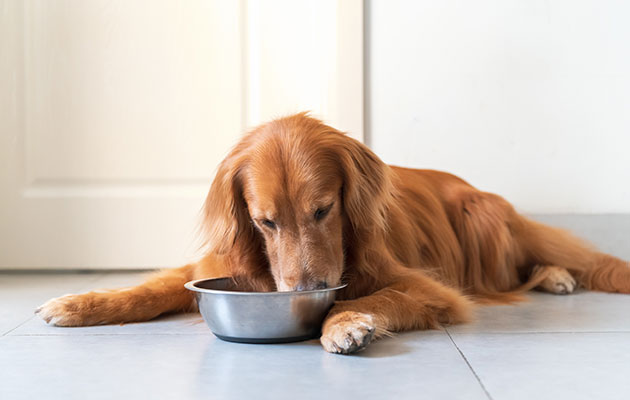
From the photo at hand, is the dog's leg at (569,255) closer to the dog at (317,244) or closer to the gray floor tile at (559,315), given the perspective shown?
the gray floor tile at (559,315)

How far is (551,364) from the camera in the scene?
Result: 165cm

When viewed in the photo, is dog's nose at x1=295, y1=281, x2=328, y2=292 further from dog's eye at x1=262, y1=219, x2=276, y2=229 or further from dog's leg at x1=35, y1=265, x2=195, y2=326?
dog's leg at x1=35, y1=265, x2=195, y2=326

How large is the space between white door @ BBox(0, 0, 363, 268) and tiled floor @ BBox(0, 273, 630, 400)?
118 centimetres

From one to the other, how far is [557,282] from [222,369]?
1.71 m

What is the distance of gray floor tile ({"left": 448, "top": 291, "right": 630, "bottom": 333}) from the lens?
209cm

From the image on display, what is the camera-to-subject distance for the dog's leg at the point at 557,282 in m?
2.82

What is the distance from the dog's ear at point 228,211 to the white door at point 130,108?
1.26 meters

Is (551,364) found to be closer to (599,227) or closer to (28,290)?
(599,227)

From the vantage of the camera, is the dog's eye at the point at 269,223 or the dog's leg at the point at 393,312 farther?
the dog's eye at the point at 269,223

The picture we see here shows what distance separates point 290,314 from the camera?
1.83 meters

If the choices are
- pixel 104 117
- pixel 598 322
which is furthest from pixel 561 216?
pixel 104 117

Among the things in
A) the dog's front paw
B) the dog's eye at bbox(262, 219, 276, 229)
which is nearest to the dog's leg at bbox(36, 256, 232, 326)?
the dog's eye at bbox(262, 219, 276, 229)

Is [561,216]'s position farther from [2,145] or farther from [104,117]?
[2,145]

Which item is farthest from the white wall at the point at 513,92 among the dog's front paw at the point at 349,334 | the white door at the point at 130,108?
the dog's front paw at the point at 349,334
